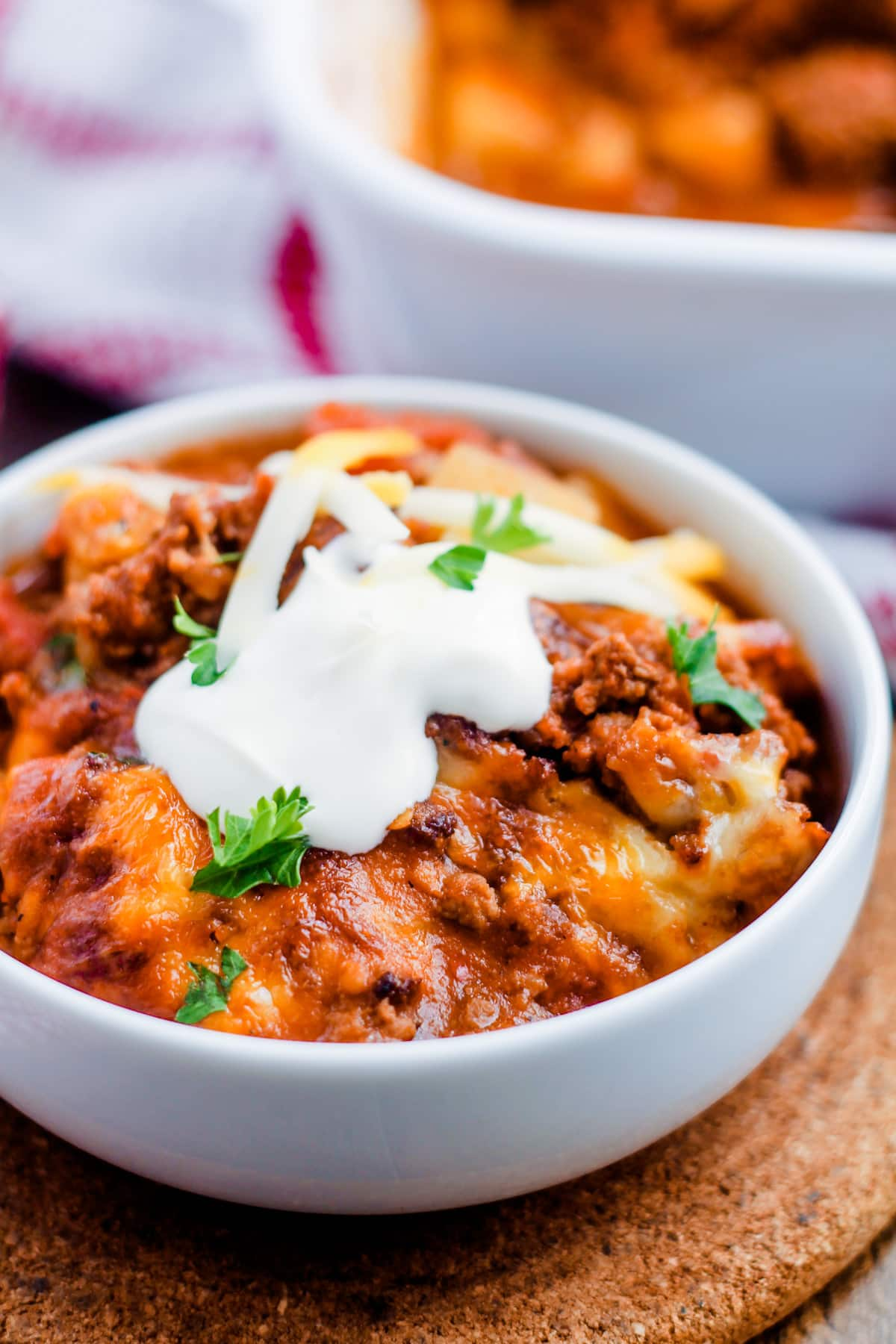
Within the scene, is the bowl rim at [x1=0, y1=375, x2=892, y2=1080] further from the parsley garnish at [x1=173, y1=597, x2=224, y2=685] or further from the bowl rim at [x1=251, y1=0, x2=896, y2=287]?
the parsley garnish at [x1=173, y1=597, x2=224, y2=685]

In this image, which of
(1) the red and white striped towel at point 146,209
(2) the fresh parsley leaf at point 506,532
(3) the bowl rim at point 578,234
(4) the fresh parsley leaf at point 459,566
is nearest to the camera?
(4) the fresh parsley leaf at point 459,566

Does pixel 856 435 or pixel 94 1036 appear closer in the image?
pixel 94 1036

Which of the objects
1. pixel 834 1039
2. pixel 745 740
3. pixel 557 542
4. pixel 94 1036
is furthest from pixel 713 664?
pixel 94 1036

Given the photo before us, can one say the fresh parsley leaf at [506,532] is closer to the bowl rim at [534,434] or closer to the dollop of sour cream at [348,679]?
the dollop of sour cream at [348,679]

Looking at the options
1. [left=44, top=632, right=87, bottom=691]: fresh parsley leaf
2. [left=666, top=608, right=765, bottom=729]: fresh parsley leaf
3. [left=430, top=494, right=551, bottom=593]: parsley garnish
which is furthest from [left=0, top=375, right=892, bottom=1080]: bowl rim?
[left=430, top=494, right=551, bottom=593]: parsley garnish

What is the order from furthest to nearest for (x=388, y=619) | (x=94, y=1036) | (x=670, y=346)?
1. (x=670, y=346)
2. (x=388, y=619)
3. (x=94, y=1036)

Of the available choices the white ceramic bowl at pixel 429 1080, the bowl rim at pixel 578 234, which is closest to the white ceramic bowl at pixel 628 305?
the bowl rim at pixel 578 234

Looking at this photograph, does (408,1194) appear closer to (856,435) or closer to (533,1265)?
(533,1265)
